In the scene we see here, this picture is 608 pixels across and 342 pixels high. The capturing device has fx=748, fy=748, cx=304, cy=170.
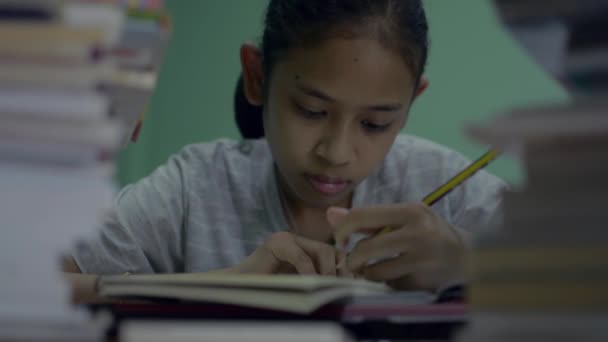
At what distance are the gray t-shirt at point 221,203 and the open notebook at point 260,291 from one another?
62 cm

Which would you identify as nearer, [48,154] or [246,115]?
[48,154]

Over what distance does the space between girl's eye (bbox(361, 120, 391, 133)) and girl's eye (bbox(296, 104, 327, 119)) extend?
0.20ft

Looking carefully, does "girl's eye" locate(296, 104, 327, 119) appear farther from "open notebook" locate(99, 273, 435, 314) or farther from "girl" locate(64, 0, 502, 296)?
"open notebook" locate(99, 273, 435, 314)

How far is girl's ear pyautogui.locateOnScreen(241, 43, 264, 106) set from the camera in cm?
126

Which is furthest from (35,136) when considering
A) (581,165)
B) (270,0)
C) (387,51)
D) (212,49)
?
(212,49)

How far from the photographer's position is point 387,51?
3.55ft

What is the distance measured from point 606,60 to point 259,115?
0.94m

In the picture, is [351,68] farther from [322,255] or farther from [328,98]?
[322,255]

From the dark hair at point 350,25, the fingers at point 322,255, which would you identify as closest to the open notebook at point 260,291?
the fingers at point 322,255

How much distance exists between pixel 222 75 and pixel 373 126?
67.6 inches

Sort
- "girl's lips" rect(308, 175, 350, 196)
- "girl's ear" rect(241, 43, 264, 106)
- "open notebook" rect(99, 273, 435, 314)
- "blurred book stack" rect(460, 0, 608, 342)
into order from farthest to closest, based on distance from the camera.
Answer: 1. "girl's ear" rect(241, 43, 264, 106)
2. "girl's lips" rect(308, 175, 350, 196)
3. "open notebook" rect(99, 273, 435, 314)
4. "blurred book stack" rect(460, 0, 608, 342)

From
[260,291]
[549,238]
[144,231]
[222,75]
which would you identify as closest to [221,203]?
[144,231]

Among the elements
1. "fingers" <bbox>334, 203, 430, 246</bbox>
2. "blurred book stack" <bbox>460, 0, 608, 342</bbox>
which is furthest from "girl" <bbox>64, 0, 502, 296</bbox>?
"blurred book stack" <bbox>460, 0, 608, 342</bbox>

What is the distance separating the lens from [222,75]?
8.94ft
